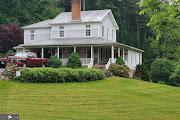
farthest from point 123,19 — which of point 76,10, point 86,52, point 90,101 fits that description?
point 90,101

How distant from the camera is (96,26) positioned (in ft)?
175

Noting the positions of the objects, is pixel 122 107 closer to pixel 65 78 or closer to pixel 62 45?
pixel 65 78

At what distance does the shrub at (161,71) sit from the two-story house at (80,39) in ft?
8.45

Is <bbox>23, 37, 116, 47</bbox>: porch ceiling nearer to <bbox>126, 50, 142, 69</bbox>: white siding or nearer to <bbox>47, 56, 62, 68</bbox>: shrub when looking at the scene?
<bbox>47, 56, 62, 68</bbox>: shrub

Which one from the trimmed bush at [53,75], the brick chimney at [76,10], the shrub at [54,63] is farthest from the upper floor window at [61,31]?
the trimmed bush at [53,75]

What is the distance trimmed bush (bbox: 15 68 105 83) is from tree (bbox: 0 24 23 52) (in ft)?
100

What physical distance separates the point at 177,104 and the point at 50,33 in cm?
3168

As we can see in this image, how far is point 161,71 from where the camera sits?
57.4 m

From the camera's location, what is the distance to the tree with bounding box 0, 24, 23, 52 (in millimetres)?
65562

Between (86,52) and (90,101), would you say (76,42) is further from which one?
(90,101)

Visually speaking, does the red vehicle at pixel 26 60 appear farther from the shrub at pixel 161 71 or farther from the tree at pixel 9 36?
the tree at pixel 9 36

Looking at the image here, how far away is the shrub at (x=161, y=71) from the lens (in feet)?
188

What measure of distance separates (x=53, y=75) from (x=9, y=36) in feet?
106

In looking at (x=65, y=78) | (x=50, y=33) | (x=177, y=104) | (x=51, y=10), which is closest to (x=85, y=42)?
(x=50, y=33)
